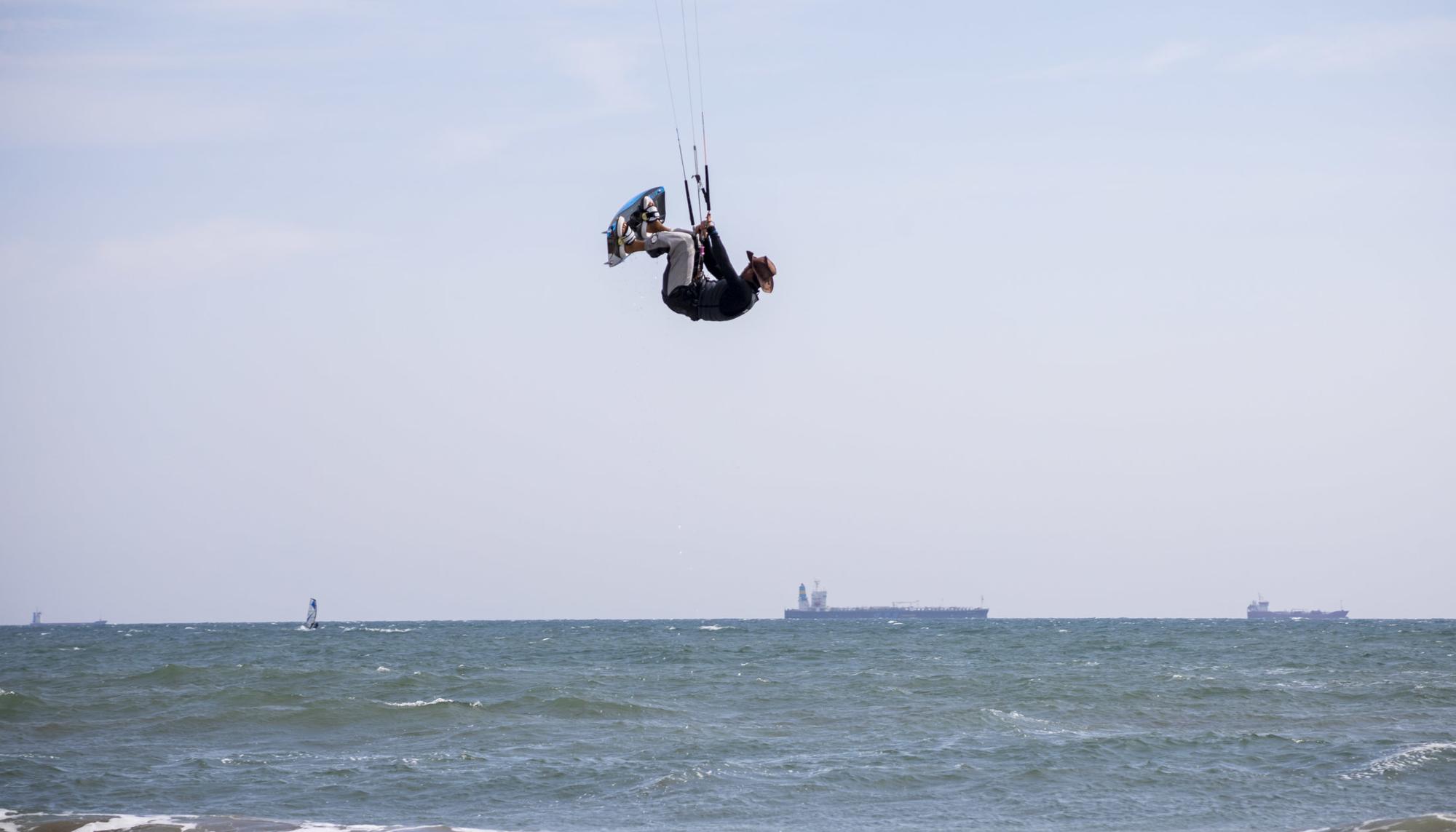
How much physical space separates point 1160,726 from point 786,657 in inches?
793

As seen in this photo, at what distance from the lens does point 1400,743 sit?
741 inches

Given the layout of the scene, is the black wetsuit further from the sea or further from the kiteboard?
the sea

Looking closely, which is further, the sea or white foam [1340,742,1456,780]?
white foam [1340,742,1456,780]

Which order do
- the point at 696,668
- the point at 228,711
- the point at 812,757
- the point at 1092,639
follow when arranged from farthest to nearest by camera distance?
the point at 1092,639 → the point at 696,668 → the point at 228,711 → the point at 812,757

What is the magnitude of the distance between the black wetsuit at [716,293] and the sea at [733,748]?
677 centimetres

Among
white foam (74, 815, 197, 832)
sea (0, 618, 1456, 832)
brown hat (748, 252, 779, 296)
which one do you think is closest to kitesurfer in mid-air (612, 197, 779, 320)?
brown hat (748, 252, 779, 296)

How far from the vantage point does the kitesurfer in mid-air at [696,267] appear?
9.49m

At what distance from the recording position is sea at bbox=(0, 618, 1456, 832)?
14.6 m

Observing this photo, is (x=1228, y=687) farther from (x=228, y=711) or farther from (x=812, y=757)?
(x=228, y=711)

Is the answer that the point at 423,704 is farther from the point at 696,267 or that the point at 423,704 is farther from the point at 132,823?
the point at 696,267

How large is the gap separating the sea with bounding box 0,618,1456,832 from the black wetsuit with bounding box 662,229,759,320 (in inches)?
267

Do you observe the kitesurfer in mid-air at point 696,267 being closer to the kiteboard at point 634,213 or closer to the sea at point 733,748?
the kiteboard at point 634,213

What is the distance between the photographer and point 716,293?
960 centimetres

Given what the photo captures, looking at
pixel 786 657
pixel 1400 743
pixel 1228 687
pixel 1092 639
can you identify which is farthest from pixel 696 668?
pixel 1092 639
